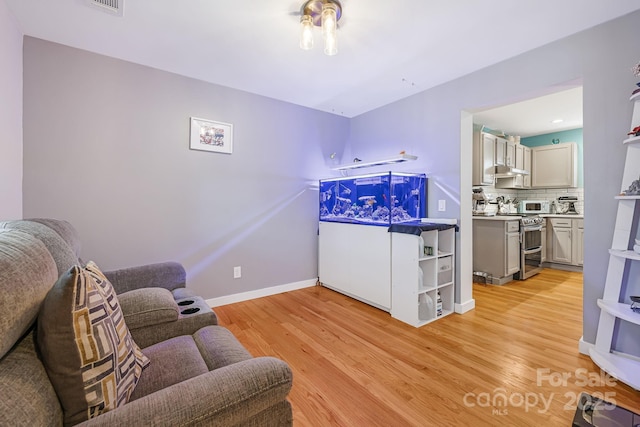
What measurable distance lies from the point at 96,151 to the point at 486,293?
4.31m

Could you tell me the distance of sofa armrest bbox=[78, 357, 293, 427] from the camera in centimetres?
65

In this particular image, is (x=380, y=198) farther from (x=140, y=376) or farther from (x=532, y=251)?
(x=532, y=251)

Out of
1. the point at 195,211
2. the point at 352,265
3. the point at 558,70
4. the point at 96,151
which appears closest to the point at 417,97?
the point at 558,70

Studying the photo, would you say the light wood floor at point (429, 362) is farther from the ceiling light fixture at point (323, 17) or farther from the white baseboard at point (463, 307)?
the ceiling light fixture at point (323, 17)

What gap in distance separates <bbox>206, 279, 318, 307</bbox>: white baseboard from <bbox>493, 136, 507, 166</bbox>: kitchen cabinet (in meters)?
3.43

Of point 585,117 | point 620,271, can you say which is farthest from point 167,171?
point 620,271

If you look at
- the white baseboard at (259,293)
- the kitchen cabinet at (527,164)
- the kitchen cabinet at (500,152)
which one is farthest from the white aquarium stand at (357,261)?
the kitchen cabinet at (527,164)

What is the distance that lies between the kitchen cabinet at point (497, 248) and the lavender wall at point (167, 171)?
236cm

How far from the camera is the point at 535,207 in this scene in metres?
5.07

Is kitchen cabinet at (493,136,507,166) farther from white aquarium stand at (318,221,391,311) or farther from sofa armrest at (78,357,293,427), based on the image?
sofa armrest at (78,357,293,427)

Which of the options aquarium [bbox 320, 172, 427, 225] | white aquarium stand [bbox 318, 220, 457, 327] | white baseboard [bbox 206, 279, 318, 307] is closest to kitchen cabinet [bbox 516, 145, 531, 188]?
aquarium [bbox 320, 172, 427, 225]

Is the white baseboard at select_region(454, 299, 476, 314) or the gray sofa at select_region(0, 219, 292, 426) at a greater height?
the gray sofa at select_region(0, 219, 292, 426)

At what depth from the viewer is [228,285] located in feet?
9.75

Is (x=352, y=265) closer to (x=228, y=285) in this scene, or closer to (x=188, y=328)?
(x=228, y=285)
